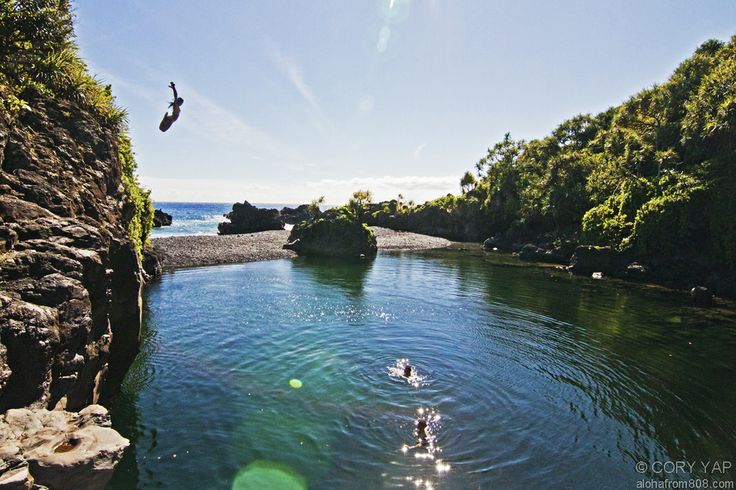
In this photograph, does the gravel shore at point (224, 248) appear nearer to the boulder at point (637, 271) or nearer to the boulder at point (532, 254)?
the boulder at point (532, 254)

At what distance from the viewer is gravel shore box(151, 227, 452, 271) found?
49100 millimetres

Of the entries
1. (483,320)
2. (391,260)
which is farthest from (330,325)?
(391,260)

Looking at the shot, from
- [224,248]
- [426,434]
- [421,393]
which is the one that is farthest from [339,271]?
[426,434]

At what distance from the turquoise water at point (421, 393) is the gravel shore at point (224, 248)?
18.2 metres

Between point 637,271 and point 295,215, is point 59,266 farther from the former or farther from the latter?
point 295,215

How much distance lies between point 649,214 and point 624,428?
39.6 meters

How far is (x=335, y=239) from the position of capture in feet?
209

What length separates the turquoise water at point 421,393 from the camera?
11281 mm

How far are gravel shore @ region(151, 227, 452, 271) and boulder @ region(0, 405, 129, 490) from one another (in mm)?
39756

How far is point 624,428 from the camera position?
13.9m

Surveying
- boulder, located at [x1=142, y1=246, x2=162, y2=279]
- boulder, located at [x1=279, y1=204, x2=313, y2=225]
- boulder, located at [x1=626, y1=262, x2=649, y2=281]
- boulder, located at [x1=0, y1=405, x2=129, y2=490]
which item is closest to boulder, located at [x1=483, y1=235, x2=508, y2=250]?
boulder, located at [x1=626, y1=262, x2=649, y2=281]

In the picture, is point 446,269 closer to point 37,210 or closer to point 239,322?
point 239,322

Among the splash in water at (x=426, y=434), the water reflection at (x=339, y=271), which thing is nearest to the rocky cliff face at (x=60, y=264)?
the splash in water at (x=426, y=434)

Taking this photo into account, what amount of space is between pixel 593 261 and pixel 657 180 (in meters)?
12.6
